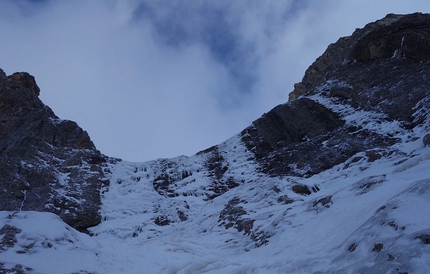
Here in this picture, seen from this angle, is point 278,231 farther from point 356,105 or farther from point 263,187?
point 356,105

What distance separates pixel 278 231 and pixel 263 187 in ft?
25.6

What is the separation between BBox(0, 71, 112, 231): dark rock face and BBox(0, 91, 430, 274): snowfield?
3.36m

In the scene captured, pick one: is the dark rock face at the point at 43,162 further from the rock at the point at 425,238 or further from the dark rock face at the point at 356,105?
the rock at the point at 425,238

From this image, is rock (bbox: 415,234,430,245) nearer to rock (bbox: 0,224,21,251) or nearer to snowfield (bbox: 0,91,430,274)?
snowfield (bbox: 0,91,430,274)

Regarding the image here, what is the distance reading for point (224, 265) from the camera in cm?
1051

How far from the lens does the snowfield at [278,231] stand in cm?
714

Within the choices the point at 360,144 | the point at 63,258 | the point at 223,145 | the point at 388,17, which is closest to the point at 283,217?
the point at 63,258

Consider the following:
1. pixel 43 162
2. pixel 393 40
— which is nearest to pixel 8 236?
pixel 43 162

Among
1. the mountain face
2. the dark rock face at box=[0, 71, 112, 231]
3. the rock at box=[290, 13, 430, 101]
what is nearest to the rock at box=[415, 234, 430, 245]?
the mountain face

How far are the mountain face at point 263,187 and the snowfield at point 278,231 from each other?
1.9 inches

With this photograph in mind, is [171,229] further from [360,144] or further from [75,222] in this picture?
[360,144]

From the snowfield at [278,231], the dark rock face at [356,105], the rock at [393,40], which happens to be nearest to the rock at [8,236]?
the snowfield at [278,231]

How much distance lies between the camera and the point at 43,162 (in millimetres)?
32031

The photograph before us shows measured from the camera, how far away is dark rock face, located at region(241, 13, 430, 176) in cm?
2612
